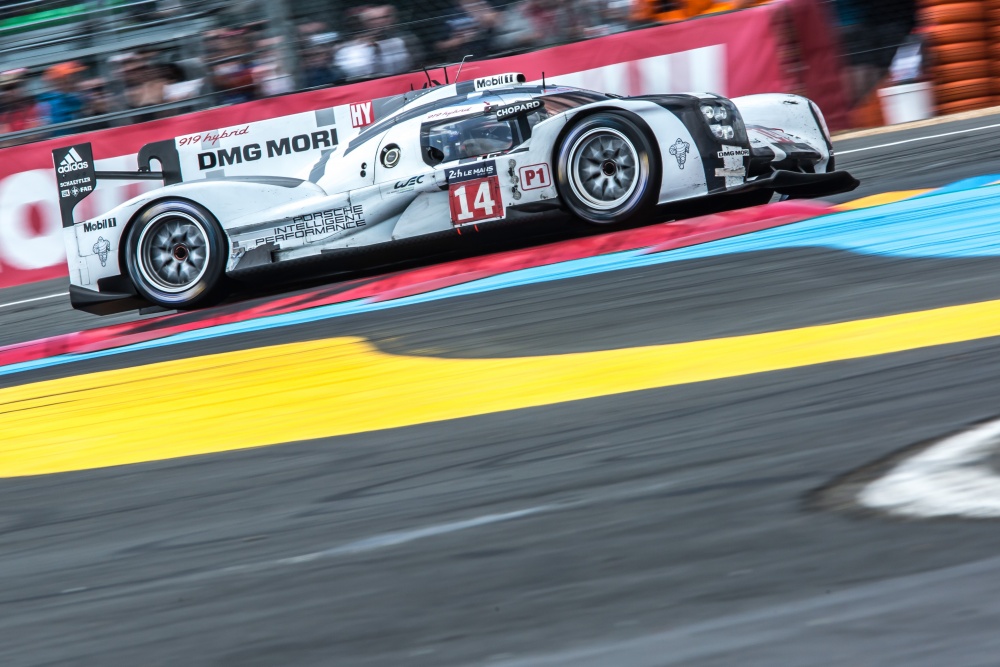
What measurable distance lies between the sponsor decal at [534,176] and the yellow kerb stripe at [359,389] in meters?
1.76

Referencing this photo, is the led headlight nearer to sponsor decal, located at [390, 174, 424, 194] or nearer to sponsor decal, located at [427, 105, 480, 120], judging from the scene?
sponsor decal, located at [427, 105, 480, 120]

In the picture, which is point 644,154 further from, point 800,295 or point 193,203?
point 193,203

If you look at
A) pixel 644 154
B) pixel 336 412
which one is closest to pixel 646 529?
pixel 336 412

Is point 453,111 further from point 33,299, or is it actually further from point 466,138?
point 33,299

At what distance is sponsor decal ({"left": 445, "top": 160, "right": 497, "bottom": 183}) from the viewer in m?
Result: 6.65

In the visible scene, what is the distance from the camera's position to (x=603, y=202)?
6645mm

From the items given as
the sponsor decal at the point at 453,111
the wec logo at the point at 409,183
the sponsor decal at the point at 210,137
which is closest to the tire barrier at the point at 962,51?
the sponsor decal at the point at 453,111

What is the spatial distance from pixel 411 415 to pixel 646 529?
153 centimetres

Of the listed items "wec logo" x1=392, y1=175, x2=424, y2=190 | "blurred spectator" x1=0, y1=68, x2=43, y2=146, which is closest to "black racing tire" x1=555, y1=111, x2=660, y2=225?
"wec logo" x1=392, y1=175, x2=424, y2=190

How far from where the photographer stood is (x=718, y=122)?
21.4 feet

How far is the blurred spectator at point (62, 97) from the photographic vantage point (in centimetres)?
1120

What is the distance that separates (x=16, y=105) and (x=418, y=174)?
6.24m

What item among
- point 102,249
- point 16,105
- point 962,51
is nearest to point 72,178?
point 102,249

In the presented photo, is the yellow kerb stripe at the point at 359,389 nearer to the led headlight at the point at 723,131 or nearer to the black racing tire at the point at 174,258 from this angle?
the black racing tire at the point at 174,258
